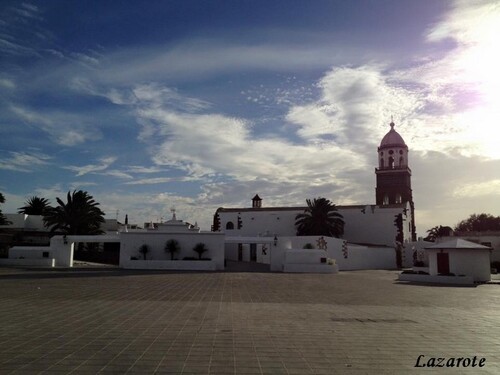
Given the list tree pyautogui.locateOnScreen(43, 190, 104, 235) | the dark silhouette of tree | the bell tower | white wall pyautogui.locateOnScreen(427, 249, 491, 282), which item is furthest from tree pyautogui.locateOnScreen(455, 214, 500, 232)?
tree pyautogui.locateOnScreen(43, 190, 104, 235)

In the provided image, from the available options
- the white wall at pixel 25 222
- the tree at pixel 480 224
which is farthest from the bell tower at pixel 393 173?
Answer: the white wall at pixel 25 222

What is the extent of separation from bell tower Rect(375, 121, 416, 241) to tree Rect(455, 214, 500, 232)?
62.3 ft

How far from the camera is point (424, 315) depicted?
38.2ft

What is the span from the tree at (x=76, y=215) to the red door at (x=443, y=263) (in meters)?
31.3

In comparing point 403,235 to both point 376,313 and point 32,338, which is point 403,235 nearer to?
point 376,313

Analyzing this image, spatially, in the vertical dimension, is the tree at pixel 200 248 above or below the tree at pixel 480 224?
below

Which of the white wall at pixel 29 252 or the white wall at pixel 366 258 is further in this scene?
the white wall at pixel 366 258

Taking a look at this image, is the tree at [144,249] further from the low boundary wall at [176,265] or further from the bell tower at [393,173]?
the bell tower at [393,173]

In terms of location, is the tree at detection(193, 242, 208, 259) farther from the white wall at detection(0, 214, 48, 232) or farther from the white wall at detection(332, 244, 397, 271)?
the white wall at detection(0, 214, 48, 232)

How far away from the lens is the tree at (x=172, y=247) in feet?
115

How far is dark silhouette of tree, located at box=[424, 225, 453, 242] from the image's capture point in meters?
57.4

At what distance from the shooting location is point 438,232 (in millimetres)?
65188

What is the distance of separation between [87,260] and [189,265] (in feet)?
52.7

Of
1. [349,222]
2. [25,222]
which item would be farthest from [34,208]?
[349,222]
